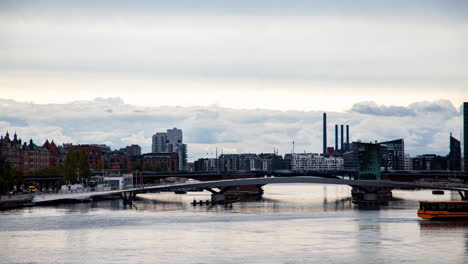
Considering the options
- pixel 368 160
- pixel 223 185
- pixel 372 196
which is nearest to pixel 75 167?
pixel 223 185

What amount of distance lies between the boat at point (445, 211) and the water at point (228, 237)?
7.10ft

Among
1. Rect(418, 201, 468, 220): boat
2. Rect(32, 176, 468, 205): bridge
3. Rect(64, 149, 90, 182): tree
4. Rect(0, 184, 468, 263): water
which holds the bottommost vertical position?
Rect(0, 184, 468, 263): water

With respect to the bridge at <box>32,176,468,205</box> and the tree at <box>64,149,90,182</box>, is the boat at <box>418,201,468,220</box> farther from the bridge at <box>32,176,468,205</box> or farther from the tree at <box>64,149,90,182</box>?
the tree at <box>64,149,90,182</box>

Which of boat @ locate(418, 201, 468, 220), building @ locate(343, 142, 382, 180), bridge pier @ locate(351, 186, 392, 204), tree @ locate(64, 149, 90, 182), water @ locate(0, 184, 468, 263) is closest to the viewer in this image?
water @ locate(0, 184, 468, 263)

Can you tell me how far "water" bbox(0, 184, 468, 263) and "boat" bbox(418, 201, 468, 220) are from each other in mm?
2165

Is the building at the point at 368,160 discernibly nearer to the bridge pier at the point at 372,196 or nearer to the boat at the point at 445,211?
the bridge pier at the point at 372,196

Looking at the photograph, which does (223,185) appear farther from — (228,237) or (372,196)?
(228,237)

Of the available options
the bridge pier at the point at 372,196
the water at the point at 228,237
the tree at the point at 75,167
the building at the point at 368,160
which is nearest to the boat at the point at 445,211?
the water at the point at 228,237

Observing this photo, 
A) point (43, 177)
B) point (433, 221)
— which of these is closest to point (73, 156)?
point (43, 177)

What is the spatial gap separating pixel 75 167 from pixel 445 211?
279ft

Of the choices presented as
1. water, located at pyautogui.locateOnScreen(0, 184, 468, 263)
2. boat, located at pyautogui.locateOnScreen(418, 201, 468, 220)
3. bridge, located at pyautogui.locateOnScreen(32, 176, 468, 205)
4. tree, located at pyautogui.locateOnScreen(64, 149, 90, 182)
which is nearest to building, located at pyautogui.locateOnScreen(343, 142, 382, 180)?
bridge, located at pyautogui.locateOnScreen(32, 176, 468, 205)

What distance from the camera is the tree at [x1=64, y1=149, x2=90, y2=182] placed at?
527 ft

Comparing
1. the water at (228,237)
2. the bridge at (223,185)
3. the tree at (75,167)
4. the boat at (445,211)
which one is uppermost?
the tree at (75,167)

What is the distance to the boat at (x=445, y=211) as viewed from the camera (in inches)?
3903
